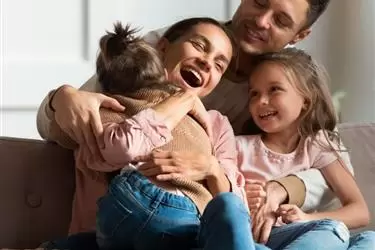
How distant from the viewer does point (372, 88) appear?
250 cm

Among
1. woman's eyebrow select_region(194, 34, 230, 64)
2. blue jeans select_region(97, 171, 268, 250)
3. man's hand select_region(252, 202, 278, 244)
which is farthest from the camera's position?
woman's eyebrow select_region(194, 34, 230, 64)

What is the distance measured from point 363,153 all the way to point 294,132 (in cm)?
24

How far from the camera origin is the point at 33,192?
1.76 m

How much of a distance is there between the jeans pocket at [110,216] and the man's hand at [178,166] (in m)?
0.08

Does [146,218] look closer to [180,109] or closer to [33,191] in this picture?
[180,109]

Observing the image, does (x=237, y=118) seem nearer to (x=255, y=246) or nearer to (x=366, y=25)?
(x=255, y=246)

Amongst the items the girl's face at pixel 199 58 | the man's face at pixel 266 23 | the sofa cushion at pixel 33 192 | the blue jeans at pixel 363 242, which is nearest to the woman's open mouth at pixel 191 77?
the girl's face at pixel 199 58

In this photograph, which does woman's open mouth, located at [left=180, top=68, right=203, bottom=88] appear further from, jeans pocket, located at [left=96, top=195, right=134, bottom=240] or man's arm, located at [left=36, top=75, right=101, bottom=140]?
jeans pocket, located at [left=96, top=195, right=134, bottom=240]

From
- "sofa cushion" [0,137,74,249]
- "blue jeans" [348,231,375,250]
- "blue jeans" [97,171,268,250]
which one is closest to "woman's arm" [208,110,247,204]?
"blue jeans" [97,171,268,250]

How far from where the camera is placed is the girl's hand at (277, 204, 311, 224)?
1622 millimetres

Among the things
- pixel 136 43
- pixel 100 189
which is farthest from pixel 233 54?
pixel 100 189

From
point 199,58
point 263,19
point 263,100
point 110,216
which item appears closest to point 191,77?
point 199,58

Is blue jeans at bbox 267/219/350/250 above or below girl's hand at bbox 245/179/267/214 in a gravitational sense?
below

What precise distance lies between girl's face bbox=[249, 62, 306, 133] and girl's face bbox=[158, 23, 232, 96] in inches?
3.9
